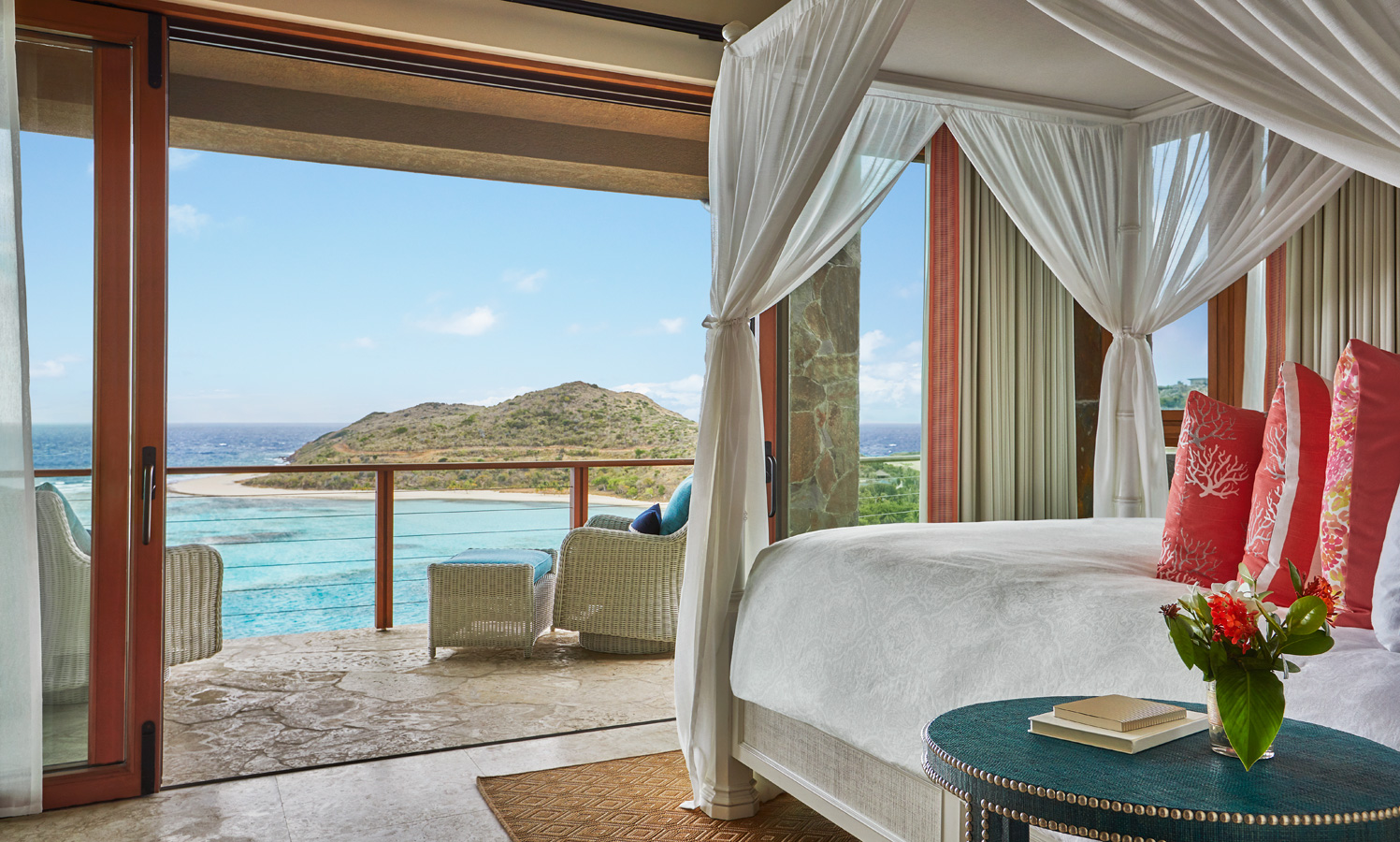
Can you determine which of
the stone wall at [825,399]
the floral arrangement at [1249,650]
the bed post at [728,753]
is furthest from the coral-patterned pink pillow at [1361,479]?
the stone wall at [825,399]

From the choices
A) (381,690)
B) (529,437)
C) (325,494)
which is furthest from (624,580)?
(325,494)

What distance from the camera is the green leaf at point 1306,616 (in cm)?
123

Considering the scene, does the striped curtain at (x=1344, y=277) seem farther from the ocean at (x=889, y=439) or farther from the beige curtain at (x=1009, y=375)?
the ocean at (x=889, y=439)

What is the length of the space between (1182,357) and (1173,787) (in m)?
4.37

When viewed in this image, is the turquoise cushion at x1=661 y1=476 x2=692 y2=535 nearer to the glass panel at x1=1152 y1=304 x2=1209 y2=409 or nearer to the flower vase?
the glass panel at x1=1152 y1=304 x2=1209 y2=409

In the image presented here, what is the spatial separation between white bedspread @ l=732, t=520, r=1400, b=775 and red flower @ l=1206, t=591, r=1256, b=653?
324 millimetres

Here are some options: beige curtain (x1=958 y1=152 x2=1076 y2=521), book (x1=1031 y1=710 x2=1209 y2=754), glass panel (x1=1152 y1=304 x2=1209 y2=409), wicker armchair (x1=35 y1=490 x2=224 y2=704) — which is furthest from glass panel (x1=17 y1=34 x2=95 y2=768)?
glass panel (x1=1152 y1=304 x2=1209 y2=409)

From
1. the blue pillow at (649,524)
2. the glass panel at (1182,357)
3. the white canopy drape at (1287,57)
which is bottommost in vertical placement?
the blue pillow at (649,524)

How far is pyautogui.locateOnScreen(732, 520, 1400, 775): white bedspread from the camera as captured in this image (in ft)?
5.18

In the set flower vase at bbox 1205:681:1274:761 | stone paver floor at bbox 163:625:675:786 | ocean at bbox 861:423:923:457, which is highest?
ocean at bbox 861:423:923:457

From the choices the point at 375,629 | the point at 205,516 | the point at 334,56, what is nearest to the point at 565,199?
the point at 205,516

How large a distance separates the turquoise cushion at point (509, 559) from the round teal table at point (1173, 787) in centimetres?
370

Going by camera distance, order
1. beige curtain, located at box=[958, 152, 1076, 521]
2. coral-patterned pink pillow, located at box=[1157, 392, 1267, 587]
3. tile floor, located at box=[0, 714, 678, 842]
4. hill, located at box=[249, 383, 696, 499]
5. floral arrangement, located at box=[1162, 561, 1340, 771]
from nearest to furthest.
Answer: floral arrangement, located at box=[1162, 561, 1340, 771] → coral-patterned pink pillow, located at box=[1157, 392, 1267, 587] → tile floor, located at box=[0, 714, 678, 842] → beige curtain, located at box=[958, 152, 1076, 521] → hill, located at box=[249, 383, 696, 499]

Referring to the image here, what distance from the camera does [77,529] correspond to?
305 cm
